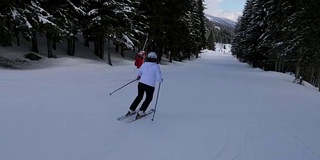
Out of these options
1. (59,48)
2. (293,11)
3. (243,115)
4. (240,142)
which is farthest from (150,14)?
(240,142)

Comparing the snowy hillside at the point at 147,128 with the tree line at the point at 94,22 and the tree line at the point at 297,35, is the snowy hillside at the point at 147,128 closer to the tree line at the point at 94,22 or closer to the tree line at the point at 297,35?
the tree line at the point at 94,22

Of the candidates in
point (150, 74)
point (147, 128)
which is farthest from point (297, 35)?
point (147, 128)

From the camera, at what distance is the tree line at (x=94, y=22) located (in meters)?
18.9

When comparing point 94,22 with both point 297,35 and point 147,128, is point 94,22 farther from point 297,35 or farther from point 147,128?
point 147,128

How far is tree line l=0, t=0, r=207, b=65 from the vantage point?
1889 cm

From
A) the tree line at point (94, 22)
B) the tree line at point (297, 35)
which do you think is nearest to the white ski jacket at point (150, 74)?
the tree line at point (94, 22)

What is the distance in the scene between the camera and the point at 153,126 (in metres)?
7.62

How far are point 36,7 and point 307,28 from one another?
1649cm

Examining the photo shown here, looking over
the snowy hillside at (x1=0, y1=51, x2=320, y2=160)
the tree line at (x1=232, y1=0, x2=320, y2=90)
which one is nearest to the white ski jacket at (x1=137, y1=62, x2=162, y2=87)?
the snowy hillside at (x1=0, y1=51, x2=320, y2=160)

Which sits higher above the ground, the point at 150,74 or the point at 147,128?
the point at 150,74

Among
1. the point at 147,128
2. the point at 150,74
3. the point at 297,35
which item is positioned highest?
the point at 297,35

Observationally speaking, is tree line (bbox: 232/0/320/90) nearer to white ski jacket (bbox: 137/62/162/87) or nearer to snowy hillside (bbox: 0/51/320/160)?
snowy hillside (bbox: 0/51/320/160)

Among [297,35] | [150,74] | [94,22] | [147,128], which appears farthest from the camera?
[94,22]

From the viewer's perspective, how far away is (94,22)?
25.0 metres
